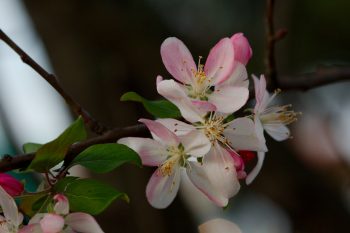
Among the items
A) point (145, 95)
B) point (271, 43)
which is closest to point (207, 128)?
point (271, 43)

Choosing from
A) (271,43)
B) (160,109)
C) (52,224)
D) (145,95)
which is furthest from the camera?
(145,95)

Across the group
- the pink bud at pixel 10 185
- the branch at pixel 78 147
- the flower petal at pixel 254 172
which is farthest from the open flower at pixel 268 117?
the pink bud at pixel 10 185

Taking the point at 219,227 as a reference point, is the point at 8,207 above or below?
above

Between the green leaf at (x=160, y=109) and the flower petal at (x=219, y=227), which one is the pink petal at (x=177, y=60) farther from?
the flower petal at (x=219, y=227)

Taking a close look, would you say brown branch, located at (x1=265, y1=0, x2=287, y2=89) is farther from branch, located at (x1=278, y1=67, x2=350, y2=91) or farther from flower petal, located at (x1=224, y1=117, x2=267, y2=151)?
flower petal, located at (x1=224, y1=117, x2=267, y2=151)

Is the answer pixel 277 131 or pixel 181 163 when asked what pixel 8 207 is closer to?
pixel 181 163

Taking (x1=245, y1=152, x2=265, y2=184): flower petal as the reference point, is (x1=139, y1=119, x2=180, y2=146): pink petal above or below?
above

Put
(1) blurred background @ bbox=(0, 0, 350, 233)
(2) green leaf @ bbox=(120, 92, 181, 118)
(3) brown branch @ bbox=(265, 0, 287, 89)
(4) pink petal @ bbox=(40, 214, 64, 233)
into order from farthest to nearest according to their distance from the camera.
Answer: (1) blurred background @ bbox=(0, 0, 350, 233) < (3) brown branch @ bbox=(265, 0, 287, 89) < (2) green leaf @ bbox=(120, 92, 181, 118) < (4) pink petal @ bbox=(40, 214, 64, 233)

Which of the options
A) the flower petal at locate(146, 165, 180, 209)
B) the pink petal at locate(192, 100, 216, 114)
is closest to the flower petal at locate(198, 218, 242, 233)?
the flower petal at locate(146, 165, 180, 209)
